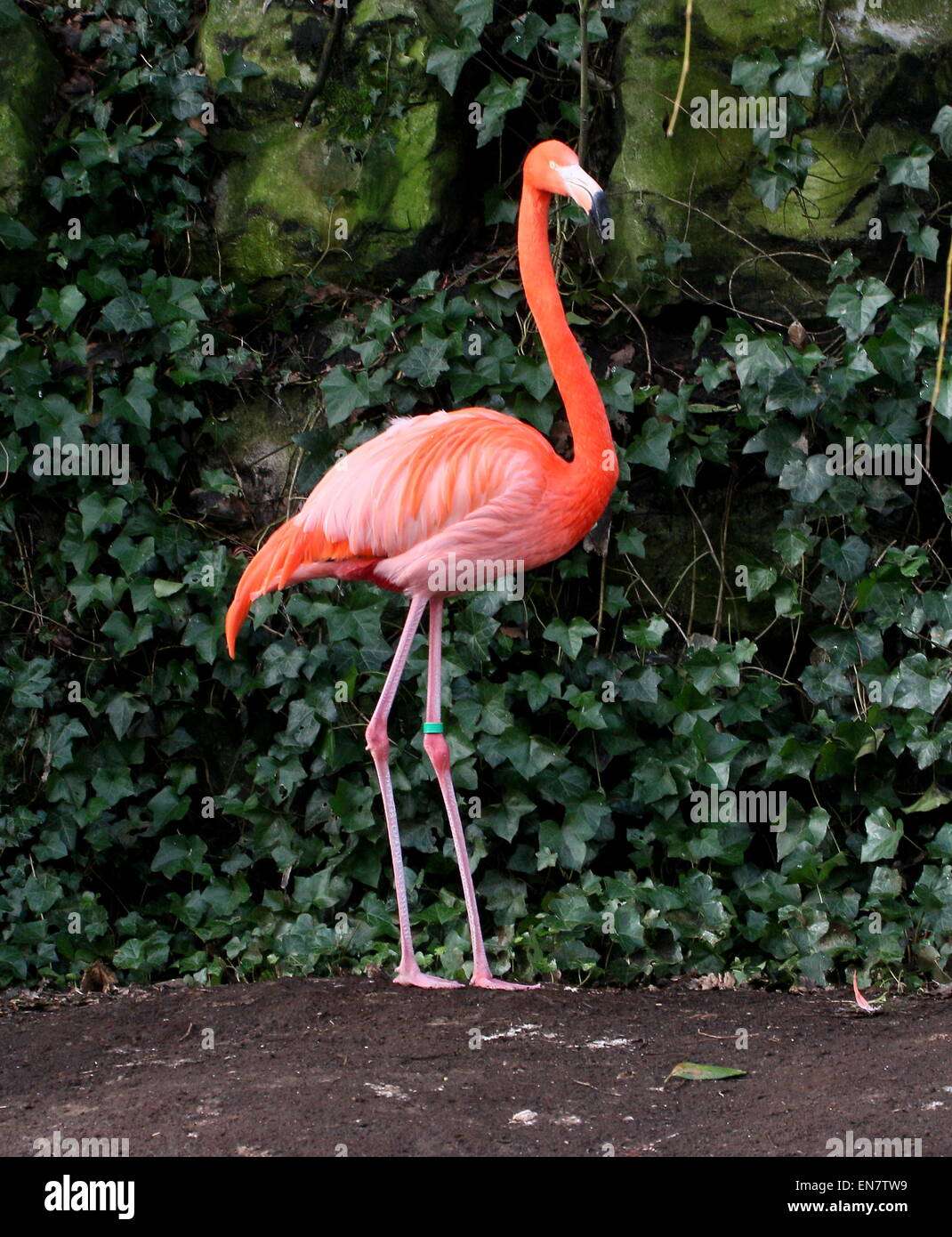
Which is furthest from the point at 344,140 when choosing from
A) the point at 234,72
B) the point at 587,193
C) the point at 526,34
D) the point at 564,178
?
the point at 587,193

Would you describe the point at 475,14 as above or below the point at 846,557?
above

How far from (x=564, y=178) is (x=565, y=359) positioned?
528mm

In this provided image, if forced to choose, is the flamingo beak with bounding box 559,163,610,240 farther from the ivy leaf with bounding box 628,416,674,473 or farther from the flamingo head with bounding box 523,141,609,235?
the ivy leaf with bounding box 628,416,674,473

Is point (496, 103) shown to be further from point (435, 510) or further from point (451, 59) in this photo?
point (435, 510)

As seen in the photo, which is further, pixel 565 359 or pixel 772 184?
pixel 772 184

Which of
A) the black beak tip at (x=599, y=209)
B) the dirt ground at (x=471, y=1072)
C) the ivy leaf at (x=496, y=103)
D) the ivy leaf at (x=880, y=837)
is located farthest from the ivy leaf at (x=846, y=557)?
the ivy leaf at (x=496, y=103)

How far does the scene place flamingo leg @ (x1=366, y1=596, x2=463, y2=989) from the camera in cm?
418

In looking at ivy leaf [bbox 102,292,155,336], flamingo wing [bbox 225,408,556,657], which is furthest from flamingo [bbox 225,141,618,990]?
ivy leaf [bbox 102,292,155,336]

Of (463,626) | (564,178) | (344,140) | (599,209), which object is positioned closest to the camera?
(599,209)

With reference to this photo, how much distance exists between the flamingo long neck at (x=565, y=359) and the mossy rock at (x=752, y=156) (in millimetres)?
1243

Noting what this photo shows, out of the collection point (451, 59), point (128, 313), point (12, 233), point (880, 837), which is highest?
point (451, 59)

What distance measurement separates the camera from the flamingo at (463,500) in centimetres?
405

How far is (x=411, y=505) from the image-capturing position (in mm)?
4070

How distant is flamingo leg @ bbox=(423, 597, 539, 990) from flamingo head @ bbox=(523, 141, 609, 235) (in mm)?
1315
